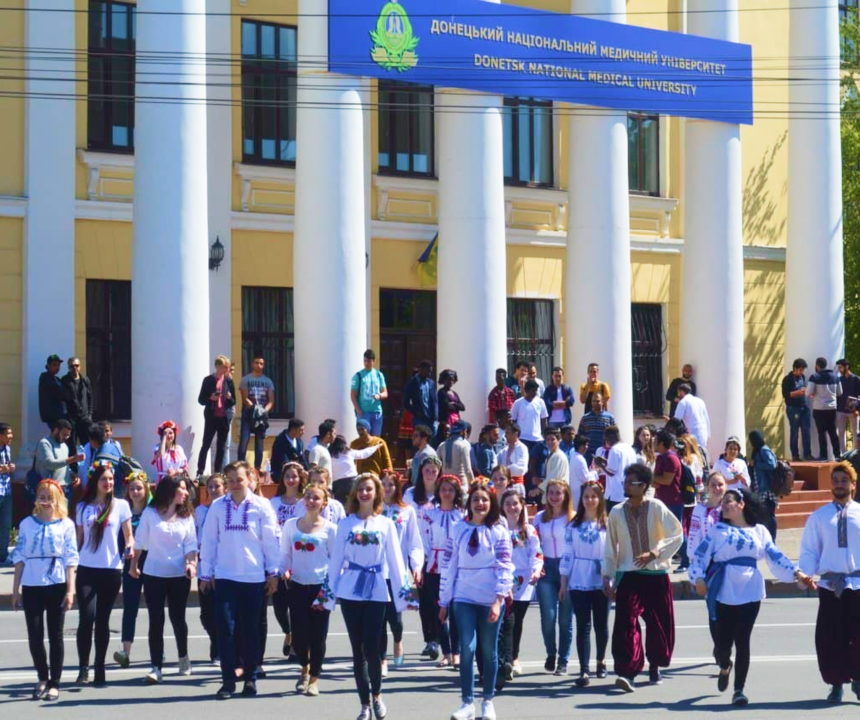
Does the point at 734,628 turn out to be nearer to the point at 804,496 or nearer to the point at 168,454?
the point at 168,454

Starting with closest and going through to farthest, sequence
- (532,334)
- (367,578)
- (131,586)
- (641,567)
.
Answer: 1. (367,578)
2. (641,567)
3. (131,586)
4. (532,334)

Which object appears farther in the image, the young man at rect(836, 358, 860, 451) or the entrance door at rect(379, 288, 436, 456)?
the young man at rect(836, 358, 860, 451)

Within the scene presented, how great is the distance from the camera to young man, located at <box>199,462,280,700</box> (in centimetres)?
1256

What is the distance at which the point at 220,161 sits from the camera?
2667 centimetres

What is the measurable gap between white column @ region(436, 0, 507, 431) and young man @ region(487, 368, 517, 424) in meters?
0.43

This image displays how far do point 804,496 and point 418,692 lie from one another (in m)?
16.3

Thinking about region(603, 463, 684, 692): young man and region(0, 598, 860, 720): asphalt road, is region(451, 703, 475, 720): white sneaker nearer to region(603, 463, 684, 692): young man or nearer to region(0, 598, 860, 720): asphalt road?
region(0, 598, 860, 720): asphalt road

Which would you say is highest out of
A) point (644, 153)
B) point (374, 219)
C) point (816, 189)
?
point (644, 153)

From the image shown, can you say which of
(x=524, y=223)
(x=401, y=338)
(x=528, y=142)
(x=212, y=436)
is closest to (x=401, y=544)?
(x=212, y=436)

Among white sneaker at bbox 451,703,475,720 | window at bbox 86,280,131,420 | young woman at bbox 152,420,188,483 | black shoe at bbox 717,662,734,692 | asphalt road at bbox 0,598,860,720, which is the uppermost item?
window at bbox 86,280,131,420

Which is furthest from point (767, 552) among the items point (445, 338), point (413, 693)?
point (445, 338)

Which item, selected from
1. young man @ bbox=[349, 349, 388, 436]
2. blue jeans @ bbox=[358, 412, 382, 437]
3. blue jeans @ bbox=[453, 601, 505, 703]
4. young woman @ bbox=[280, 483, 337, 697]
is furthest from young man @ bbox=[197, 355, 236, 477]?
blue jeans @ bbox=[453, 601, 505, 703]

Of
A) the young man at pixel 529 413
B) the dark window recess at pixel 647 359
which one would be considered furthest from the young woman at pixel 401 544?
the dark window recess at pixel 647 359

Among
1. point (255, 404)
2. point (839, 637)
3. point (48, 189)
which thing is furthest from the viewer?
point (48, 189)
